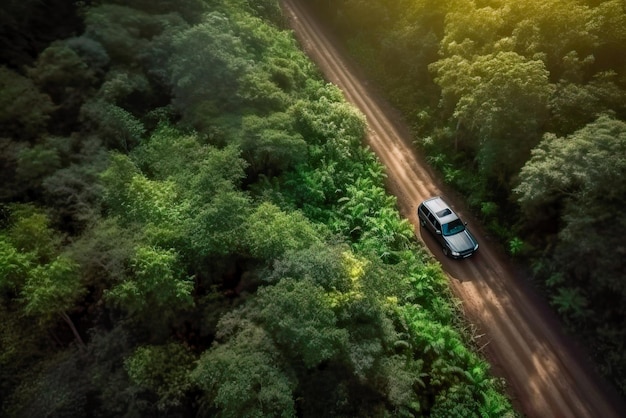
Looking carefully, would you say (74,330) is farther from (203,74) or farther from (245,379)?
(203,74)

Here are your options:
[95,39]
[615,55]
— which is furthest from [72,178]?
[615,55]

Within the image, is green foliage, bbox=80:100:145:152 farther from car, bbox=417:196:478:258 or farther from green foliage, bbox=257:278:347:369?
car, bbox=417:196:478:258

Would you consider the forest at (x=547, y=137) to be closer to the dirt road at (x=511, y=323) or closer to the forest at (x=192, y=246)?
the dirt road at (x=511, y=323)

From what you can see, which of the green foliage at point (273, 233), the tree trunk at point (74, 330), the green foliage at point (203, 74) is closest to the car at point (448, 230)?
the green foliage at point (273, 233)

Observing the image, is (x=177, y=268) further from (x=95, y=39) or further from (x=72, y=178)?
(x=95, y=39)

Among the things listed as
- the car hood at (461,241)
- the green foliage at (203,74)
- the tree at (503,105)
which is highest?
the green foliage at (203,74)

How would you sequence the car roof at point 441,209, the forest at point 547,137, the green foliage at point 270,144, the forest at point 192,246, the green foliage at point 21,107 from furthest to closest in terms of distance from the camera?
the car roof at point 441,209 < the green foliage at point 270,144 < the green foliage at point 21,107 < the forest at point 547,137 < the forest at point 192,246

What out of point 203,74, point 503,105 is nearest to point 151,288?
point 203,74
